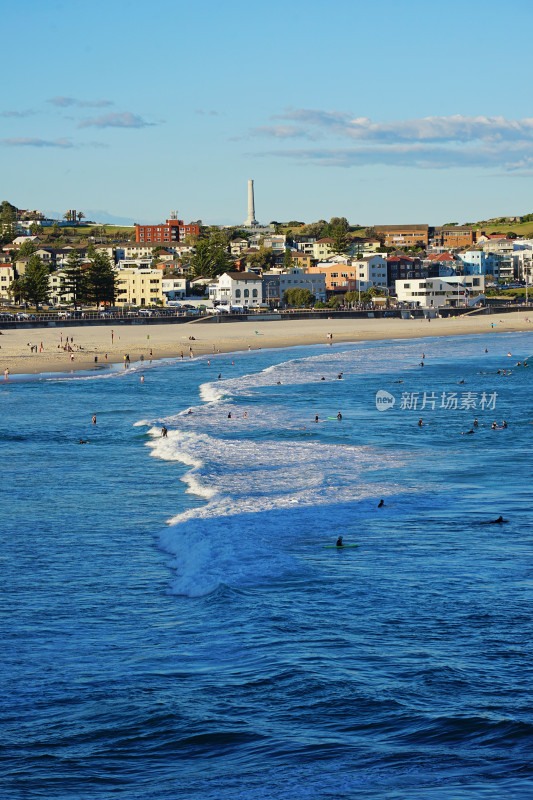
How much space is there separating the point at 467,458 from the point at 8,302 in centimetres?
14141

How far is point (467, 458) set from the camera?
134 feet

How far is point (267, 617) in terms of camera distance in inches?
856

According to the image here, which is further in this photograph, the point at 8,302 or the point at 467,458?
the point at 8,302

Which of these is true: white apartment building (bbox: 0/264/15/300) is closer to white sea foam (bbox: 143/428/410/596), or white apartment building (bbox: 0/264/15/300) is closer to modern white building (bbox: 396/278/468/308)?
modern white building (bbox: 396/278/468/308)

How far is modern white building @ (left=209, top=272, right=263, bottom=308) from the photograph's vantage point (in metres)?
158

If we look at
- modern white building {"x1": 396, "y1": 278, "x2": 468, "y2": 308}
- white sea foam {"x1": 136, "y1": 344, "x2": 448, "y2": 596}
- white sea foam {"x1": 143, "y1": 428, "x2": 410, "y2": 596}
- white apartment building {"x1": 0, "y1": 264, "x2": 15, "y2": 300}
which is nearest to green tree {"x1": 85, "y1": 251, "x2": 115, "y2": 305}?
white apartment building {"x1": 0, "y1": 264, "x2": 15, "y2": 300}

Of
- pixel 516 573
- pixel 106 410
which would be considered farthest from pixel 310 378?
pixel 516 573

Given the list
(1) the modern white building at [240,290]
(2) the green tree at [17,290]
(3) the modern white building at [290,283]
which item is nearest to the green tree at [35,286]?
(2) the green tree at [17,290]

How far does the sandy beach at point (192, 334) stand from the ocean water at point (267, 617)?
4749cm

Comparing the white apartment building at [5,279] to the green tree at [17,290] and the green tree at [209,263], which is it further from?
the green tree at [209,263]

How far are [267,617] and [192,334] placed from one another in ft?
326

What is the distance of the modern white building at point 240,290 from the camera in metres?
158

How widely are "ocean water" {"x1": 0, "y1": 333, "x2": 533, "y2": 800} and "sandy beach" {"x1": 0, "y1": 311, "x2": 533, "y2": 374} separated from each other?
156 ft

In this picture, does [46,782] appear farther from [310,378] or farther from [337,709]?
[310,378]
